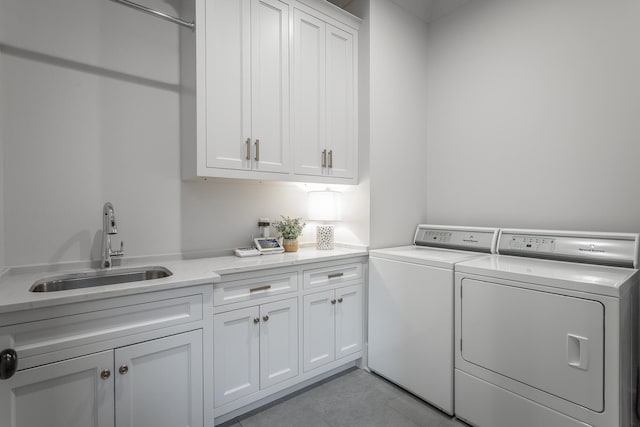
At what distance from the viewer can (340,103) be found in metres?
2.41

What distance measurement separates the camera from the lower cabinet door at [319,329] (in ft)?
6.72

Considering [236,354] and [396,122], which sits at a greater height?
[396,122]

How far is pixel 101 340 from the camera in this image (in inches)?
50.8

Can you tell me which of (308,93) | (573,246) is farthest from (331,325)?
(308,93)

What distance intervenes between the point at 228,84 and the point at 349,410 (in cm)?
215

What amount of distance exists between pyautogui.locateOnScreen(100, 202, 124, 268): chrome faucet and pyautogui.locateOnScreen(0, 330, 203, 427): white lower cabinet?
61 cm

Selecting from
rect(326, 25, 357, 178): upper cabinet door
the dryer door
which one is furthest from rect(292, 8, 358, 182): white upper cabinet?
the dryer door

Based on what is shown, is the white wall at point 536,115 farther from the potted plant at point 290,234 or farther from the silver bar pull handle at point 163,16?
the silver bar pull handle at point 163,16

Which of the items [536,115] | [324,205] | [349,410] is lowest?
[349,410]

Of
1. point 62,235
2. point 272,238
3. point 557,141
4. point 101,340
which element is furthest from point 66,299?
point 557,141

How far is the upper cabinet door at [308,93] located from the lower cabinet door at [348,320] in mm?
935

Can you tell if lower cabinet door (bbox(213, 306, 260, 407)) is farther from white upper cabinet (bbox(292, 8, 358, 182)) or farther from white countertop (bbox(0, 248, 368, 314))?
white upper cabinet (bbox(292, 8, 358, 182))

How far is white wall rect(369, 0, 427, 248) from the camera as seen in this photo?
7.99 ft

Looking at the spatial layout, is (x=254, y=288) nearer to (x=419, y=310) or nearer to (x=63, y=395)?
(x=63, y=395)
